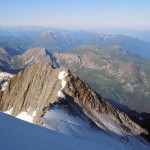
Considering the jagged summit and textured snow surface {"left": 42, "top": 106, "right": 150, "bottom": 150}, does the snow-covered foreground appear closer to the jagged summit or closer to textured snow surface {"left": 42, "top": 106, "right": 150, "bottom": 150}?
textured snow surface {"left": 42, "top": 106, "right": 150, "bottom": 150}

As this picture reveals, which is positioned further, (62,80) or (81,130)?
(62,80)

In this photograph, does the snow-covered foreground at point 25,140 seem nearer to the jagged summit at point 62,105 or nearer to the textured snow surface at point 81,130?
the textured snow surface at point 81,130

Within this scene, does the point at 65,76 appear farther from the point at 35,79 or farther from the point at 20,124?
the point at 20,124

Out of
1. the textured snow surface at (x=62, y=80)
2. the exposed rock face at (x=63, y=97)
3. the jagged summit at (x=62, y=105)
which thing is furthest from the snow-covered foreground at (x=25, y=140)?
the textured snow surface at (x=62, y=80)

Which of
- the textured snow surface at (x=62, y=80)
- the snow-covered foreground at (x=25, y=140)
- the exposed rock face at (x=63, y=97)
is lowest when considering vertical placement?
the exposed rock face at (x=63, y=97)

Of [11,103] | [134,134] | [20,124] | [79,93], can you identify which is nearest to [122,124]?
[134,134]

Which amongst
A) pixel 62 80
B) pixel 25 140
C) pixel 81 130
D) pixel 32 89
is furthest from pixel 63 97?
pixel 25 140

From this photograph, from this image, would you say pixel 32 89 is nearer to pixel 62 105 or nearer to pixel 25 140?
pixel 62 105
